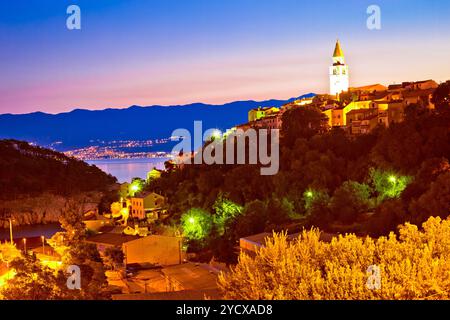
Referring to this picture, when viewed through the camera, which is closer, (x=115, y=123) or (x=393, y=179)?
(x=393, y=179)

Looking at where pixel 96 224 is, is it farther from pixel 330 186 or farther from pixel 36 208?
pixel 36 208

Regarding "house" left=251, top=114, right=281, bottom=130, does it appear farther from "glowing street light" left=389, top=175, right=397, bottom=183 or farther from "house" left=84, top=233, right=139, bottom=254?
"house" left=84, top=233, right=139, bottom=254

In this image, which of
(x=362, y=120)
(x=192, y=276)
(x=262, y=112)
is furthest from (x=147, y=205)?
(x=262, y=112)

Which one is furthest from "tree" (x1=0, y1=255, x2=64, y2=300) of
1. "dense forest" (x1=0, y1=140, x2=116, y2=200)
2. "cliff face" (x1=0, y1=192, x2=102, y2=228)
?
"dense forest" (x1=0, y1=140, x2=116, y2=200)

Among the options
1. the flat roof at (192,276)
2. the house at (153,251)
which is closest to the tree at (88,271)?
the house at (153,251)

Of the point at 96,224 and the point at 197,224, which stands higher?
the point at 197,224

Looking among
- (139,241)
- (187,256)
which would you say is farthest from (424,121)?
(139,241)
